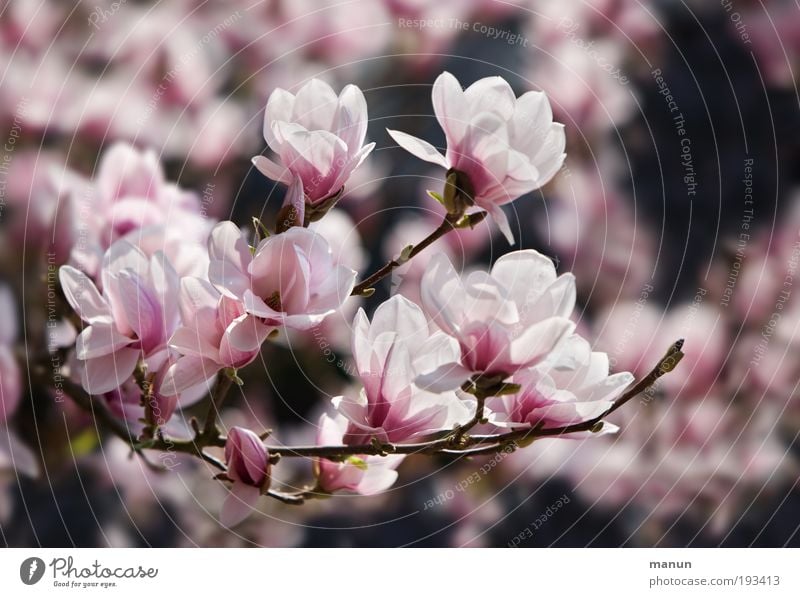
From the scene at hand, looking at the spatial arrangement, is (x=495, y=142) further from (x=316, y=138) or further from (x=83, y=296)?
(x=83, y=296)

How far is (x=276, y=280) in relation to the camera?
1.11ft

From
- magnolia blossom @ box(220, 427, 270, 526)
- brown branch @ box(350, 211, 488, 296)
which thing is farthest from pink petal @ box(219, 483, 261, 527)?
brown branch @ box(350, 211, 488, 296)

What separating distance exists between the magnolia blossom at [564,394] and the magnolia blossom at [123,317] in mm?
147

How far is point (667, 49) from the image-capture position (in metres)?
0.53

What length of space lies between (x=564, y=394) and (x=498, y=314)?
6 cm

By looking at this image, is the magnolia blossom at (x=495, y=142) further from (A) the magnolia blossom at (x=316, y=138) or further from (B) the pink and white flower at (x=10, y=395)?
(B) the pink and white flower at (x=10, y=395)

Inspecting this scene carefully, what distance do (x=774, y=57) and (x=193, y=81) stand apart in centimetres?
35

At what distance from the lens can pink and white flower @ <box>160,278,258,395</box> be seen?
0.35 meters

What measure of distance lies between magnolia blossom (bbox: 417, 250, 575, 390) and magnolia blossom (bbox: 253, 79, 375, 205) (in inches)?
2.5

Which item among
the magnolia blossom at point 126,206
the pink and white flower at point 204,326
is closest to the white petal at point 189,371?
the pink and white flower at point 204,326
